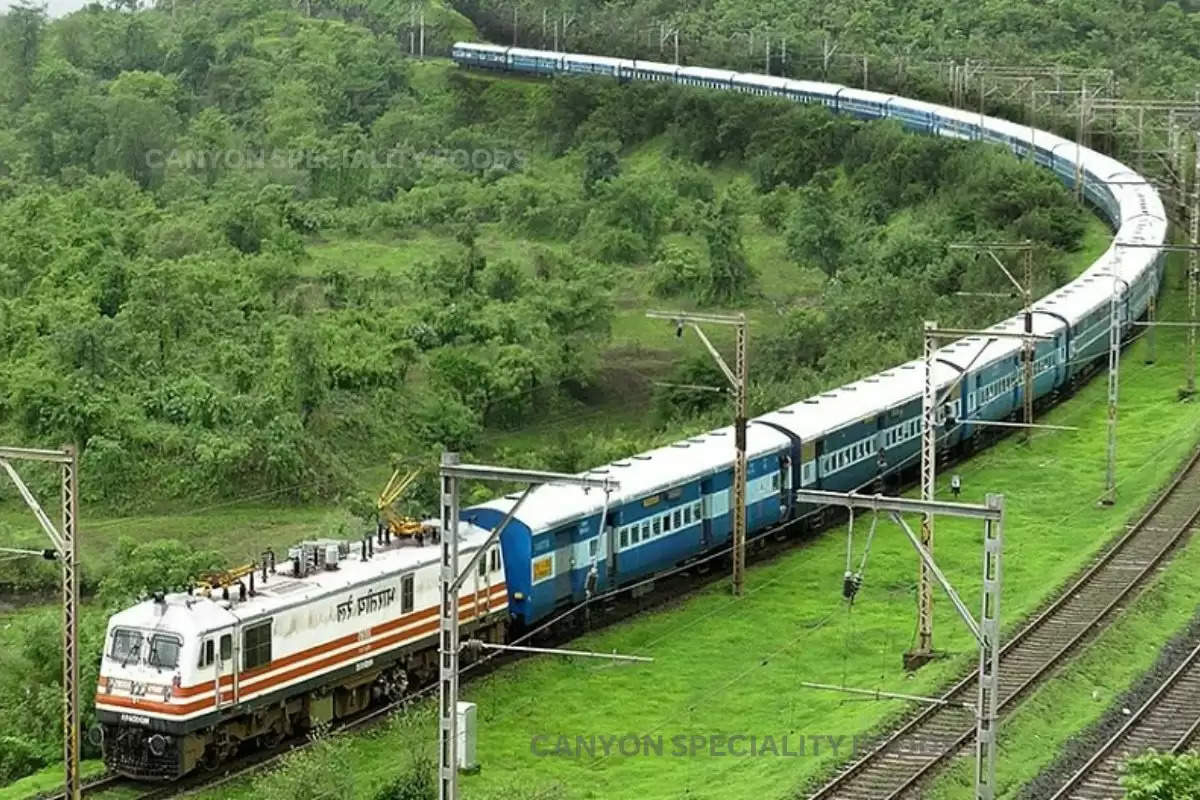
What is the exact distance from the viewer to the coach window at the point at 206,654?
25547 millimetres

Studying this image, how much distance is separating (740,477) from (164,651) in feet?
41.8

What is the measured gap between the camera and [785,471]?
126ft

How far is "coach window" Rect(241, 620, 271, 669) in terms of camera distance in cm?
2636

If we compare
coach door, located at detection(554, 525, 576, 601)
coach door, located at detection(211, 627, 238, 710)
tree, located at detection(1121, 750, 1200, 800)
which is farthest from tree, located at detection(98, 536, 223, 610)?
tree, located at detection(1121, 750, 1200, 800)

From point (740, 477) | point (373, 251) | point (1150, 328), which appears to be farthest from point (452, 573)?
point (373, 251)

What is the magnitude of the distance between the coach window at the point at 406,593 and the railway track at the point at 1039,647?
7.34 m

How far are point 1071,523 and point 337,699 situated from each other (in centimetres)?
1853

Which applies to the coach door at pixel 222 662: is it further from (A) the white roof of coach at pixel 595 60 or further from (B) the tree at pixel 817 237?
(A) the white roof of coach at pixel 595 60

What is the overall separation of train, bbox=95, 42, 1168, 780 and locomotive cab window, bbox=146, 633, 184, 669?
2 cm

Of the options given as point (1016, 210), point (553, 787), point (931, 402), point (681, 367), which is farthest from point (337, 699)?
point (1016, 210)

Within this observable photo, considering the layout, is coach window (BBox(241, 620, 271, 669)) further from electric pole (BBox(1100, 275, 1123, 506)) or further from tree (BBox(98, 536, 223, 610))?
electric pole (BBox(1100, 275, 1123, 506))

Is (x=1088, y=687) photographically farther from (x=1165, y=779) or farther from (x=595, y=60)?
(x=595, y=60)

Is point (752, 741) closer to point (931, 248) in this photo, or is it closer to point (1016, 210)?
point (931, 248)

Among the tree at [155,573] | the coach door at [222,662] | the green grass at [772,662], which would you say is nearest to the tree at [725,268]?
the green grass at [772,662]
